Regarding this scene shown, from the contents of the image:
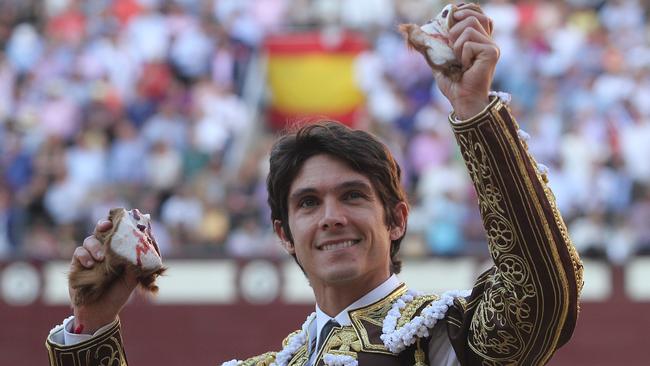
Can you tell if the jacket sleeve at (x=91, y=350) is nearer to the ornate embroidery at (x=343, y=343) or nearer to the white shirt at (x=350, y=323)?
the white shirt at (x=350, y=323)

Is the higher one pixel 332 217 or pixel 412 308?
pixel 332 217

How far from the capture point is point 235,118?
36.2 feet

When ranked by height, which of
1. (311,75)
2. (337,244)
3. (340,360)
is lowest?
(340,360)

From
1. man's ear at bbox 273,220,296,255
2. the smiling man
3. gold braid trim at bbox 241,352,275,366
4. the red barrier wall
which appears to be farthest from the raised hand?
the red barrier wall

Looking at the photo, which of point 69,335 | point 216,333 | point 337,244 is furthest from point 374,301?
point 216,333

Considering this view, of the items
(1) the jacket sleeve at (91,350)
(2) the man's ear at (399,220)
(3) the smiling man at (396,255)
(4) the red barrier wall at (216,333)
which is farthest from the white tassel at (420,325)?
(4) the red barrier wall at (216,333)

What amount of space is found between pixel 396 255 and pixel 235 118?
7758 millimetres

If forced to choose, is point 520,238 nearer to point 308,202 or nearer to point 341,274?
point 341,274

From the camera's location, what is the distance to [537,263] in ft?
8.91

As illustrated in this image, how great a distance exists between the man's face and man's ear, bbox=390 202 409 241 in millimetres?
17

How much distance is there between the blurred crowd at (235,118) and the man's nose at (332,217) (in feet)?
22.2

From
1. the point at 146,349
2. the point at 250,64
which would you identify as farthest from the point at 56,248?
the point at 250,64

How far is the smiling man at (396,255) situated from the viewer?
8.93 feet

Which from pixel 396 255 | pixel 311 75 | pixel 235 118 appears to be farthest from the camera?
pixel 311 75
